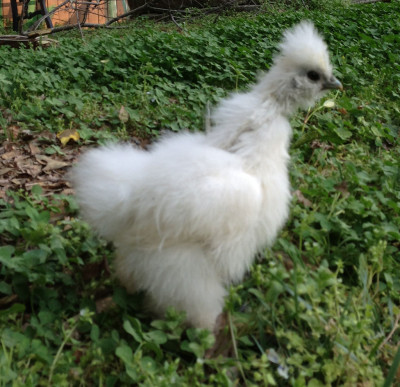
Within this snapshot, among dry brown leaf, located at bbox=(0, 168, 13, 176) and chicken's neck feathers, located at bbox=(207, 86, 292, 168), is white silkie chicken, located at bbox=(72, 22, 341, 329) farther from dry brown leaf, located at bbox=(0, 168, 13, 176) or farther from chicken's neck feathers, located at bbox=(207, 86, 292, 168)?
dry brown leaf, located at bbox=(0, 168, 13, 176)

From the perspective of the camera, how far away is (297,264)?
215cm

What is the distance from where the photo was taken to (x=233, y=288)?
1808 mm

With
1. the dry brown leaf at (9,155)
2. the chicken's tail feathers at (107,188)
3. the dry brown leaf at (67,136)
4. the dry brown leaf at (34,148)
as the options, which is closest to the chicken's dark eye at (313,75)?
the chicken's tail feathers at (107,188)

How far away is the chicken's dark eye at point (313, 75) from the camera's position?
223 cm

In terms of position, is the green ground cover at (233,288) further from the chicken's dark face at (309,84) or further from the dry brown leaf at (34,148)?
the chicken's dark face at (309,84)

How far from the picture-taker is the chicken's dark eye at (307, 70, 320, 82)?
223 centimetres

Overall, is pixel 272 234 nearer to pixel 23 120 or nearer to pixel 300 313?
pixel 300 313

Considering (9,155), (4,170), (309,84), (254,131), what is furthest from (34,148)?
(309,84)

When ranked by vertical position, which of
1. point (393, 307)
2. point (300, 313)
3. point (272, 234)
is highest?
point (272, 234)

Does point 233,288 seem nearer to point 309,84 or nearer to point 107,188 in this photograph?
point 107,188

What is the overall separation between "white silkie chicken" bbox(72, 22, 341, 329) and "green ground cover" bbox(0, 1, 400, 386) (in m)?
0.13

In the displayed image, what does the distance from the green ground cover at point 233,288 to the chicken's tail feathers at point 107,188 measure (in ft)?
1.14

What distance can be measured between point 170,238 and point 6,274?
3.09ft

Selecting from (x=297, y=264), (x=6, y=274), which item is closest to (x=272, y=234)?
(x=297, y=264)
